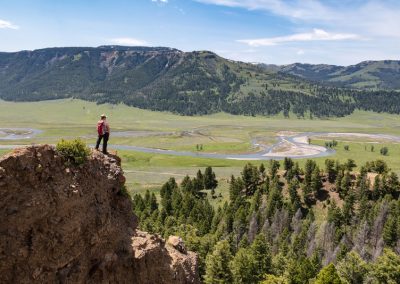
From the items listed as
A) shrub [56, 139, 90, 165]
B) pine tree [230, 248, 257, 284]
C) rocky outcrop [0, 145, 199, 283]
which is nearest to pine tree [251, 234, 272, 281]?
pine tree [230, 248, 257, 284]

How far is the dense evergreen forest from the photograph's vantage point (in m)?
75.6

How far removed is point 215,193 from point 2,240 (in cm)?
14347

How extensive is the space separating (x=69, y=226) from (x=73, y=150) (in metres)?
5.28

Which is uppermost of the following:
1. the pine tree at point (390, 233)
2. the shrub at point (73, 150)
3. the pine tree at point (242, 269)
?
the shrub at point (73, 150)

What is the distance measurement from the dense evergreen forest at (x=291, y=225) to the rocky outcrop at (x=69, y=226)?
137 feet

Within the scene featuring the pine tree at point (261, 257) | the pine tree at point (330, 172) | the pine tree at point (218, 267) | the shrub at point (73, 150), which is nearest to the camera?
the shrub at point (73, 150)

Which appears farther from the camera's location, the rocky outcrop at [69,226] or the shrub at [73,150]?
the shrub at [73,150]

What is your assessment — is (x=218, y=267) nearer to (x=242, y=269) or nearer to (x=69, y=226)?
(x=242, y=269)

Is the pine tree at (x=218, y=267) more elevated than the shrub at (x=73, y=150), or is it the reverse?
the shrub at (x=73, y=150)

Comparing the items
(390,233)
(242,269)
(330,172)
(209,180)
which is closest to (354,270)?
(242,269)

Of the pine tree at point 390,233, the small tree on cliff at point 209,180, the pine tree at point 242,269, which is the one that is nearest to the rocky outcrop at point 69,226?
the pine tree at point 242,269

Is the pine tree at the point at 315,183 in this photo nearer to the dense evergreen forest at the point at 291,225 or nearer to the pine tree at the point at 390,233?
the dense evergreen forest at the point at 291,225

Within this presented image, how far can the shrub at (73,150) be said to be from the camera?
28.8m

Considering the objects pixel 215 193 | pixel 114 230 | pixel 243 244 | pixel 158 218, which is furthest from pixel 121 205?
pixel 215 193
